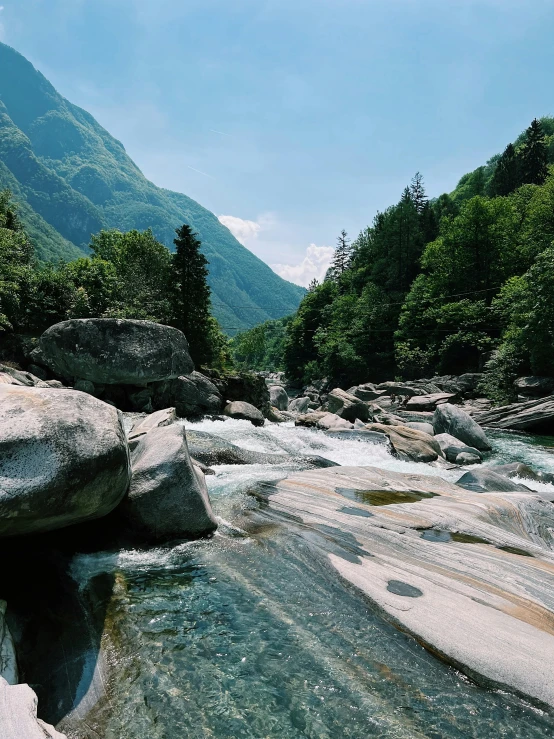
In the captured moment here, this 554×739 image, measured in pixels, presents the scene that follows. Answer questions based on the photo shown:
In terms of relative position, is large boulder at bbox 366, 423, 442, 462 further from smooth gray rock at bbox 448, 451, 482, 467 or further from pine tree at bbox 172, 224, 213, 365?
pine tree at bbox 172, 224, 213, 365

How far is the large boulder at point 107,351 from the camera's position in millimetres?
19828

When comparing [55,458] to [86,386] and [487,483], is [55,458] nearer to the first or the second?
[487,483]

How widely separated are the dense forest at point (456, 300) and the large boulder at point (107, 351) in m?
23.7

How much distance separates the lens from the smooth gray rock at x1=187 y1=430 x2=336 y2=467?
40.5 feet

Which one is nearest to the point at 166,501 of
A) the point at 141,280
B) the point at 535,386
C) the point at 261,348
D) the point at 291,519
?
the point at 291,519

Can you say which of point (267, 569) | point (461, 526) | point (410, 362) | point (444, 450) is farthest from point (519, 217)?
point (267, 569)

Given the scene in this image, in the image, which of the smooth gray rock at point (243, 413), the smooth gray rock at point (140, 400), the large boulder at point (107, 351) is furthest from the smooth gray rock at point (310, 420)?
the smooth gray rock at point (140, 400)

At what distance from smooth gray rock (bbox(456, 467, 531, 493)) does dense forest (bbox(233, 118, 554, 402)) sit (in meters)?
19.1

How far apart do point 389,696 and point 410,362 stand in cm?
4760

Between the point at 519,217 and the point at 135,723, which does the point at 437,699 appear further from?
the point at 519,217

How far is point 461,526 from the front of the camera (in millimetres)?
7539

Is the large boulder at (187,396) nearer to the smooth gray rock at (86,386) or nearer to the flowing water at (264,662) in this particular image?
the smooth gray rock at (86,386)

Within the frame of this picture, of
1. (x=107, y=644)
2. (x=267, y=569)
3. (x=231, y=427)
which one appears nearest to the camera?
(x=107, y=644)

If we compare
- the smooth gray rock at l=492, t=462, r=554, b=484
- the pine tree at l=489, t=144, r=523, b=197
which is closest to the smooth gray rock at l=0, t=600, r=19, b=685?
the smooth gray rock at l=492, t=462, r=554, b=484
